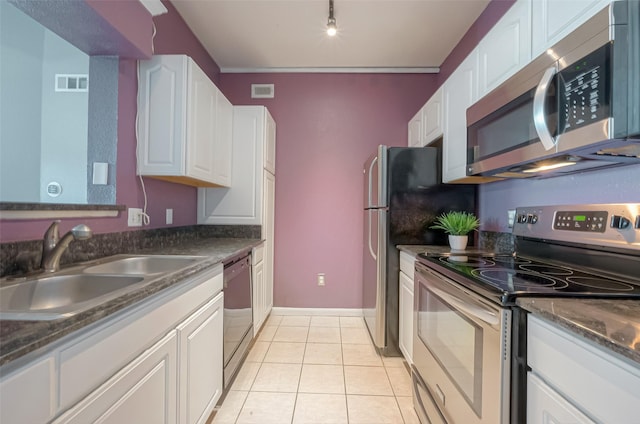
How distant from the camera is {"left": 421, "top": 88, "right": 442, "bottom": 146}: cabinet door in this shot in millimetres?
2256

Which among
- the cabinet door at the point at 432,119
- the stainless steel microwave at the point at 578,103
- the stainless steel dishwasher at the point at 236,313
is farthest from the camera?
the cabinet door at the point at 432,119

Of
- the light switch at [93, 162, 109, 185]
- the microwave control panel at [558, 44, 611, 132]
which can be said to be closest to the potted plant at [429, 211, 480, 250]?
the microwave control panel at [558, 44, 611, 132]

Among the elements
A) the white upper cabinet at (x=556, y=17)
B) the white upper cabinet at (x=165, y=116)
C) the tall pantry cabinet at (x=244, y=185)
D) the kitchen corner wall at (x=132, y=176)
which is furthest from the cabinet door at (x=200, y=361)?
the white upper cabinet at (x=556, y=17)

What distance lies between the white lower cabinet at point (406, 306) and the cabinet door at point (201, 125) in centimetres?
164

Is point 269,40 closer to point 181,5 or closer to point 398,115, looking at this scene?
point 181,5

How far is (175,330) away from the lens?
1156 millimetres

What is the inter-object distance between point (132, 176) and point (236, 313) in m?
1.14

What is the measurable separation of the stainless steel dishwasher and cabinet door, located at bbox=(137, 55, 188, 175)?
0.76 metres

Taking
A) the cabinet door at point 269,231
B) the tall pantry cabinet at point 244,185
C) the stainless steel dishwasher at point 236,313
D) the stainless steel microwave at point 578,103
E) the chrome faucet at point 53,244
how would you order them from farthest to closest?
the cabinet door at point 269,231 < the tall pantry cabinet at point 244,185 < the stainless steel dishwasher at point 236,313 < the chrome faucet at point 53,244 < the stainless steel microwave at point 578,103

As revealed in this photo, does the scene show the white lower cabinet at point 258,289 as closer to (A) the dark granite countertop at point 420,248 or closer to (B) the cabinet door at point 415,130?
(A) the dark granite countertop at point 420,248

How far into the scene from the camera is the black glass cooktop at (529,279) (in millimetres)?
890

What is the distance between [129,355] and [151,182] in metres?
1.45

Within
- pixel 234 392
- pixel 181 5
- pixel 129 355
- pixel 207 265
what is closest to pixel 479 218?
pixel 207 265

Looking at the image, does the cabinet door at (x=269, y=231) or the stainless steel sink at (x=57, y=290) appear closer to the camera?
the stainless steel sink at (x=57, y=290)
